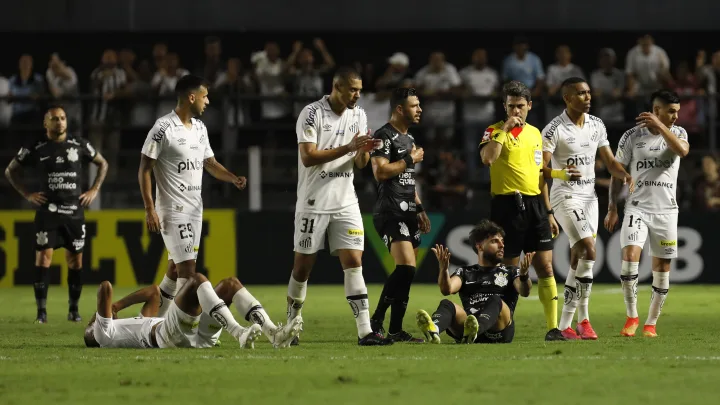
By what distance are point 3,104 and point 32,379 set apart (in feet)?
42.7

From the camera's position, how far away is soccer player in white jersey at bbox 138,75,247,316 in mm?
10930

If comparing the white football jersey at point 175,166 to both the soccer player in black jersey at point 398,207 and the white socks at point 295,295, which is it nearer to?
the white socks at point 295,295

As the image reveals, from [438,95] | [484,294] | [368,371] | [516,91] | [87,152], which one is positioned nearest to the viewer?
[368,371]

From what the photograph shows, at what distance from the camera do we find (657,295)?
38.5ft

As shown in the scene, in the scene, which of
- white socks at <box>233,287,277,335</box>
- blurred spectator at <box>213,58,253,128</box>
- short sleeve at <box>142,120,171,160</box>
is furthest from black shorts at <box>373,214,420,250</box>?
blurred spectator at <box>213,58,253,128</box>

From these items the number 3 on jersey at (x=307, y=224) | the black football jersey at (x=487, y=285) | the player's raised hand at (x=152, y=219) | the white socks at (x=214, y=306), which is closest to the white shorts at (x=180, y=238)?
the player's raised hand at (x=152, y=219)

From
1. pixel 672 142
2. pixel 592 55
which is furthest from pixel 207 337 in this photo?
pixel 592 55

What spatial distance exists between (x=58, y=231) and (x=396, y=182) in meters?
5.10

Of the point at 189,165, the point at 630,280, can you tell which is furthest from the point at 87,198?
the point at 630,280

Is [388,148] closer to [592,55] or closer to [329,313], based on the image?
[329,313]

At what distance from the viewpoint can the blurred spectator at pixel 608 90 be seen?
797 inches

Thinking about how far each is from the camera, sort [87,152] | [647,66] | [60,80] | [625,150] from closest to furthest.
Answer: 1. [625,150]
2. [87,152]
3. [60,80]
4. [647,66]

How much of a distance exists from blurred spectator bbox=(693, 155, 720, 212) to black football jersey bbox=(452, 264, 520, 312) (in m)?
9.65

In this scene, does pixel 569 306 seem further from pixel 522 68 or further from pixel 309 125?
pixel 522 68
